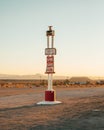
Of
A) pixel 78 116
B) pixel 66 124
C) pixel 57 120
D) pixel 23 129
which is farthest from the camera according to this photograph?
pixel 78 116

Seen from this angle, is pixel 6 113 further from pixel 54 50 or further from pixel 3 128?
pixel 54 50

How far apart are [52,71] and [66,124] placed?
1066 centimetres

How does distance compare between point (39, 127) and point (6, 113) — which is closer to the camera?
point (39, 127)

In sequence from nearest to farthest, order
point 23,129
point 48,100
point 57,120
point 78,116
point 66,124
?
1. point 23,129
2. point 66,124
3. point 57,120
4. point 78,116
5. point 48,100

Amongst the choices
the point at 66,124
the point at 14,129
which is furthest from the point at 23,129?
the point at 66,124

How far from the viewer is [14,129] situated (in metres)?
14.0

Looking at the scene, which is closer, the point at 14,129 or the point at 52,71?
the point at 14,129

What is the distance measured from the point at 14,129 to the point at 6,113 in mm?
5252

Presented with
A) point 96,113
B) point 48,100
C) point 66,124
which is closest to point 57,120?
point 66,124

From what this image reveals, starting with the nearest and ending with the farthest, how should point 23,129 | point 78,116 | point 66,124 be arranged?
point 23,129 < point 66,124 < point 78,116

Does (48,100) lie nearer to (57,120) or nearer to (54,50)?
(54,50)

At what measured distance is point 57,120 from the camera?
16.3m

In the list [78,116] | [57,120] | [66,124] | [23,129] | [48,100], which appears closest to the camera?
[23,129]

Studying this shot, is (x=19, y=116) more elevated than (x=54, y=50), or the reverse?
(x=54, y=50)
